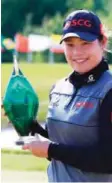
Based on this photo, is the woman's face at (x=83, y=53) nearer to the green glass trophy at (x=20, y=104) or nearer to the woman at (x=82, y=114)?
the woman at (x=82, y=114)

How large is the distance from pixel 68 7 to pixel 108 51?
1612 inches

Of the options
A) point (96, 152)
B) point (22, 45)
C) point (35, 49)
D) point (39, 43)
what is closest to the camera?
point (96, 152)

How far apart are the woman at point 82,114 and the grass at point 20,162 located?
3897mm

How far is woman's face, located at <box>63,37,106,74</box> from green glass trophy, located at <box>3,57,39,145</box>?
32 centimetres

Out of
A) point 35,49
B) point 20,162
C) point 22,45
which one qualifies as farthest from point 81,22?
point 35,49

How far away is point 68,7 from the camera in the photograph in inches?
1706

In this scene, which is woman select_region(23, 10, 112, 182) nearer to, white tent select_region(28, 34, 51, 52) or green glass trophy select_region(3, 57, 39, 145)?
green glass trophy select_region(3, 57, 39, 145)

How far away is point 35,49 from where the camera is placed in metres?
32.5

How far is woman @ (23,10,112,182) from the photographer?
98.2 inches

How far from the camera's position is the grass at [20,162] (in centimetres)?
674

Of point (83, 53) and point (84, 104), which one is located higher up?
point (83, 53)

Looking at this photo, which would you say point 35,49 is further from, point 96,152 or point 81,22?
point 96,152

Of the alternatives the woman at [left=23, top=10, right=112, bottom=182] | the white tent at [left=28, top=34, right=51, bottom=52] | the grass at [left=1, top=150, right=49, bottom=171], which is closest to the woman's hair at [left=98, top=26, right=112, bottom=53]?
the woman at [left=23, top=10, right=112, bottom=182]

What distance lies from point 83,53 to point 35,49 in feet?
98.3
